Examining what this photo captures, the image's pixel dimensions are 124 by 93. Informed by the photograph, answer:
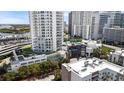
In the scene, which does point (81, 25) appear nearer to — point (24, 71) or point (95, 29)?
point (95, 29)

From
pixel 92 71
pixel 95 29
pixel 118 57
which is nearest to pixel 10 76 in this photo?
pixel 92 71

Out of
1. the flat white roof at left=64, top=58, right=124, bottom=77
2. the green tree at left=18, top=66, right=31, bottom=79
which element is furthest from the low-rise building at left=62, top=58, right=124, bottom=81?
the green tree at left=18, top=66, right=31, bottom=79

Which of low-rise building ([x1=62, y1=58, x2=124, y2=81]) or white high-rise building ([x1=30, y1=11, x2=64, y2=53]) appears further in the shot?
white high-rise building ([x1=30, y1=11, x2=64, y2=53])

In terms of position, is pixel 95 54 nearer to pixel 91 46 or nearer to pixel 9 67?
pixel 91 46

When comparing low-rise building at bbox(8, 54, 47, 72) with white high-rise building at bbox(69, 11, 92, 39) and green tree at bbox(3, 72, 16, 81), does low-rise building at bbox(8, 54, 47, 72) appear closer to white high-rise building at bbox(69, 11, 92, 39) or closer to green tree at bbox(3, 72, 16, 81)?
green tree at bbox(3, 72, 16, 81)

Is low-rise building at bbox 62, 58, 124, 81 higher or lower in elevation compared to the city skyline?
lower

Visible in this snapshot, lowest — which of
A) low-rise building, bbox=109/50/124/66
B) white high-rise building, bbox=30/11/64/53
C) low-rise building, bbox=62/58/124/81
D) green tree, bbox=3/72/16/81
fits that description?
green tree, bbox=3/72/16/81

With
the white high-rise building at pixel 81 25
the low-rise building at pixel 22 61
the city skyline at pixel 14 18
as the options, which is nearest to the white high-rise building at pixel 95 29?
the white high-rise building at pixel 81 25
